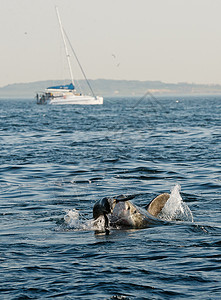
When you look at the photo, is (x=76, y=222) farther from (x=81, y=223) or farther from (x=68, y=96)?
(x=68, y=96)

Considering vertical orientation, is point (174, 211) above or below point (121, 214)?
below

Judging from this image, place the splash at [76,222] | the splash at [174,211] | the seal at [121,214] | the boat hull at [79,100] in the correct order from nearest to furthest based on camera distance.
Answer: the seal at [121,214] < the splash at [76,222] < the splash at [174,211] < the boat hull at [79,100]

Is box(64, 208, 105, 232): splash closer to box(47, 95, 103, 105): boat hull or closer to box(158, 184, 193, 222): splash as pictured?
box(158, 184, 193, 222): splash

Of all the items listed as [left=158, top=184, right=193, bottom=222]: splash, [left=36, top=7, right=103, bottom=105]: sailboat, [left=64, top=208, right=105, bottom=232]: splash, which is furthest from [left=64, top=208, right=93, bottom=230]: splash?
[left=36, top=7, right=103, bottom=105]: sailboat

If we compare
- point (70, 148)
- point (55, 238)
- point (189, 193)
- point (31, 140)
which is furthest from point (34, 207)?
point (31, 140)

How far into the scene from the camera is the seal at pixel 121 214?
11164 millimetres

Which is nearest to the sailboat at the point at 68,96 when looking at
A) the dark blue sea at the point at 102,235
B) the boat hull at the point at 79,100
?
the boat hull at the point at 79,100

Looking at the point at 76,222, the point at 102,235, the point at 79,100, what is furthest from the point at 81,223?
the point at 79,100

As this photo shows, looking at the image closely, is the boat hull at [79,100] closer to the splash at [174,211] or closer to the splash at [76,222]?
the splash at [76,222]

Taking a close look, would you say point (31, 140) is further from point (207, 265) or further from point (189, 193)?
point (207, 265)

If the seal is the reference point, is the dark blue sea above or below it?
below

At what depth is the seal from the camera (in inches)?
440

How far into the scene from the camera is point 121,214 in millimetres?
11539

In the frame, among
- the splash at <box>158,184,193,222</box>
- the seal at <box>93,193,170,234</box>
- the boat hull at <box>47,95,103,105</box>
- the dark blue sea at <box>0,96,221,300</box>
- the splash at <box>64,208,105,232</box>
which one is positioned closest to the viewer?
the dark blue sea at <box>0,96,221,300</box>
